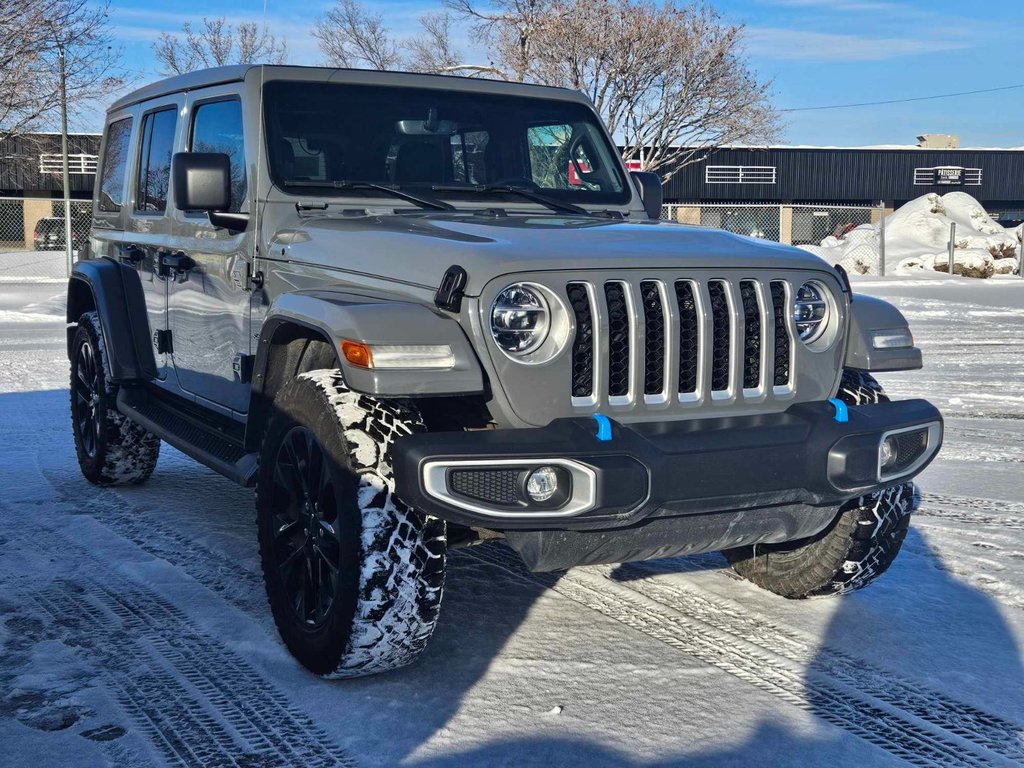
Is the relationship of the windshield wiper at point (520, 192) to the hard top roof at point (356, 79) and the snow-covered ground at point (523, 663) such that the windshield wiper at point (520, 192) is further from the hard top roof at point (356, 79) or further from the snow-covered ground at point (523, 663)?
the snow-covered ground at point (523, 663)

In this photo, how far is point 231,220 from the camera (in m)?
4.52

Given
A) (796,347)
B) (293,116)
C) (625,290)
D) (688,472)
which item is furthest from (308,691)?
(293,116)

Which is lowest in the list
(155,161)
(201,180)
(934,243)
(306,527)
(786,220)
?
(306,527)

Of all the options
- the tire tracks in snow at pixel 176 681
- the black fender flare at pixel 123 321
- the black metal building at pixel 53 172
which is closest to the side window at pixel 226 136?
the black fender flare at pixel 123 321

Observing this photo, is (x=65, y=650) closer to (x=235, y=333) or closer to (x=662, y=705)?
(x=235, y=333)

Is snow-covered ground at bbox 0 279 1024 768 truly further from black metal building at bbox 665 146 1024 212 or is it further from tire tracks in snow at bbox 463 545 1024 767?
black metal building at bbox 665 146 1024 212

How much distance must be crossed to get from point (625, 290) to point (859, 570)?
1.51 m

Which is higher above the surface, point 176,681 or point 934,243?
point 934,243

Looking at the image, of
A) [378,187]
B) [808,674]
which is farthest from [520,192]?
[808,674]

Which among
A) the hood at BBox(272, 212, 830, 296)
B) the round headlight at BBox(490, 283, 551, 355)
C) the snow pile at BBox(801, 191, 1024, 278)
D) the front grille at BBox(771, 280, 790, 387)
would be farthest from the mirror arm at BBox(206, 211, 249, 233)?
the snow pile at BBox(801, 191, 1024, 278)

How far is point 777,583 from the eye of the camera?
440 cm

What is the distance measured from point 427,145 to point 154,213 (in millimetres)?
1657

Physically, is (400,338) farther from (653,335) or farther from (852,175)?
(852,175)

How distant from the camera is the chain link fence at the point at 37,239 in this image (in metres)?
24.2
